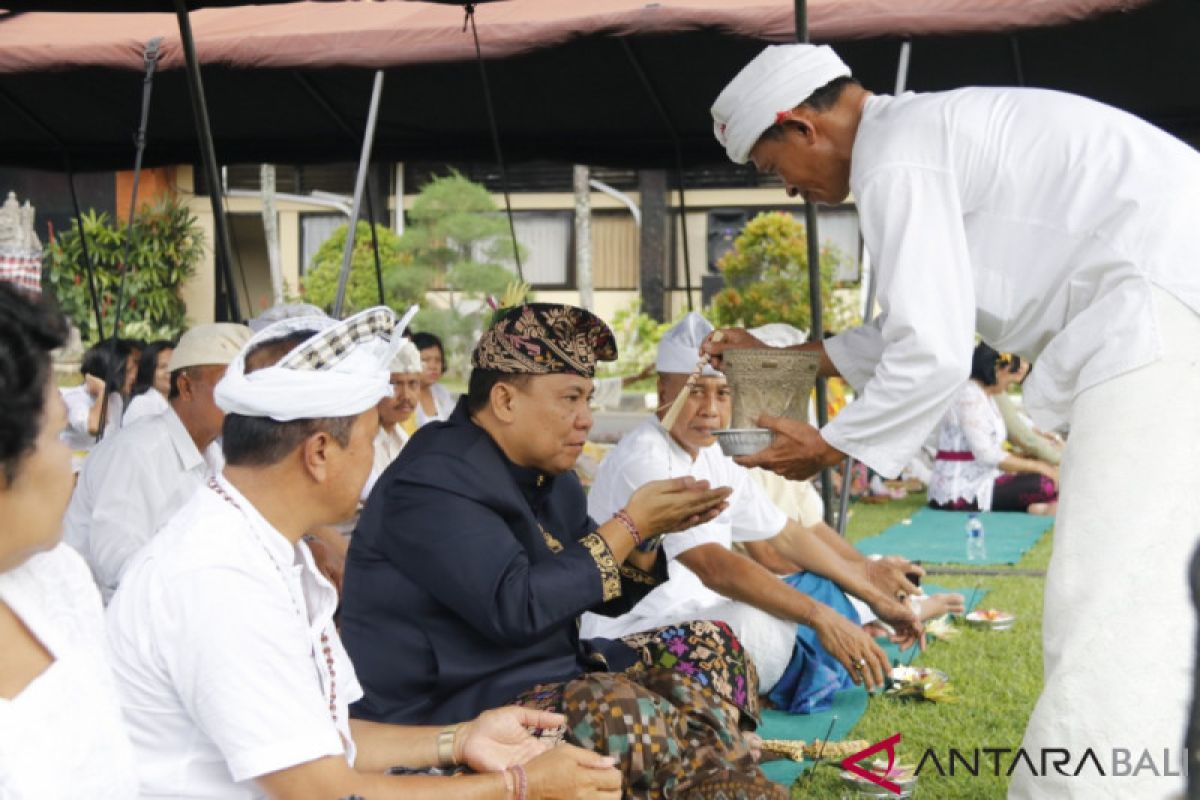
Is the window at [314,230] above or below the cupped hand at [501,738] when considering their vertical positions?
above

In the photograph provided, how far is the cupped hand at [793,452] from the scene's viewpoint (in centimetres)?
323

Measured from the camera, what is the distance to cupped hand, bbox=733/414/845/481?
3.23m

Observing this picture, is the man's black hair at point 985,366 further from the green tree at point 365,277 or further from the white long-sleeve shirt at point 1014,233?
the green tree at point 365,277

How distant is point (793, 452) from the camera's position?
327cm

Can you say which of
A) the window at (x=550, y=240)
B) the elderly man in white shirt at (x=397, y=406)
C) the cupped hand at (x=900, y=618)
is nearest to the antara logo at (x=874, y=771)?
the cupped hand at (x=900, y=618)

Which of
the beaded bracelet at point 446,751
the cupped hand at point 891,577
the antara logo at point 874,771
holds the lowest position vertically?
the antara logo at point 874,771

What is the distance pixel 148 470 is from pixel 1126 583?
116 inches

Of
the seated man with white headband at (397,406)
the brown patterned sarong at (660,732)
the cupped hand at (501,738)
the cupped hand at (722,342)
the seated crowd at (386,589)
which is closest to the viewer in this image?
the seated crowd at (386,589)

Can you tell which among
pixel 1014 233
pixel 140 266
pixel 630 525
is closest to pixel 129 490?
pixel 630 525

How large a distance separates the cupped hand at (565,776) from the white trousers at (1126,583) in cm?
81

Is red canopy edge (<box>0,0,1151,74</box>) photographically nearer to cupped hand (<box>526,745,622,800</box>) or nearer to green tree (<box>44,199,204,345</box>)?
cupped hand (<box>526,745,622,800</box>)

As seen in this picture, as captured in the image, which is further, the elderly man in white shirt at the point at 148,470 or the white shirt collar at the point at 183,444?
the white shirt collar at the point at 183,444

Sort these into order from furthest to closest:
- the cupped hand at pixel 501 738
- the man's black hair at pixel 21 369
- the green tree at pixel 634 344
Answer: the green tree at pixel 634 344 < the cupped hand at pixel 501 738 < the man's black hair at pixel 21 369

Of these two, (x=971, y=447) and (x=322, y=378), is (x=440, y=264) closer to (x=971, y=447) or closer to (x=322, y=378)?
(x=971, y=447)
